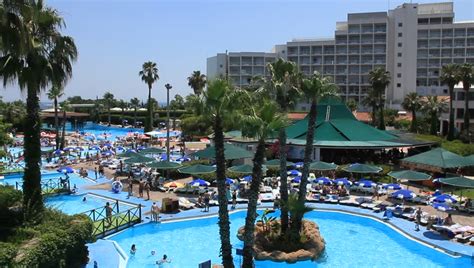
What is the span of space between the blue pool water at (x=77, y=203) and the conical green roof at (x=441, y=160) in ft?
74.4

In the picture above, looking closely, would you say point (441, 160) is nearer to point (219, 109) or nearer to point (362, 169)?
point (362, 169)

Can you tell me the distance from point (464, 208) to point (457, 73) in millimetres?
36739

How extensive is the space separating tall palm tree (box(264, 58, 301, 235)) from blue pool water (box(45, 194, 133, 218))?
11896 millimetres

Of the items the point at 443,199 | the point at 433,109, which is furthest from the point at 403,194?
the point at 433,109

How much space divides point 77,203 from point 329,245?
17.7m

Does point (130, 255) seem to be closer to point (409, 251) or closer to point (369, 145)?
point (409, 251)

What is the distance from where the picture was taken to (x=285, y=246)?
20.6 m

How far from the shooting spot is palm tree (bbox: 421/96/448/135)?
204 feet

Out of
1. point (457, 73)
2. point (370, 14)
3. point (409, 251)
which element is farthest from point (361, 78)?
point (409, 251)

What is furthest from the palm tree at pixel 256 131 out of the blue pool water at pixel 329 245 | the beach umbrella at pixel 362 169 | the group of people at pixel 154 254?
the beach umbrella at pixel 362 169

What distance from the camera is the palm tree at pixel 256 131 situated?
48.9 ft

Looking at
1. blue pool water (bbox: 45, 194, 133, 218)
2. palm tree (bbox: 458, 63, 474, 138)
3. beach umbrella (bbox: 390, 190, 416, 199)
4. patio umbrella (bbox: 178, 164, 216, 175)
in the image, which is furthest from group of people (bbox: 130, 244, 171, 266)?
palm tree (bbox: 458, 63, 474, 138)

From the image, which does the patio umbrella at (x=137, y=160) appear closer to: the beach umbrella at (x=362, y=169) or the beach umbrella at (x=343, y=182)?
the beach umbrella at (x=343, y=182)

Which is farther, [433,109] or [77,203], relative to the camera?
[433,109]
